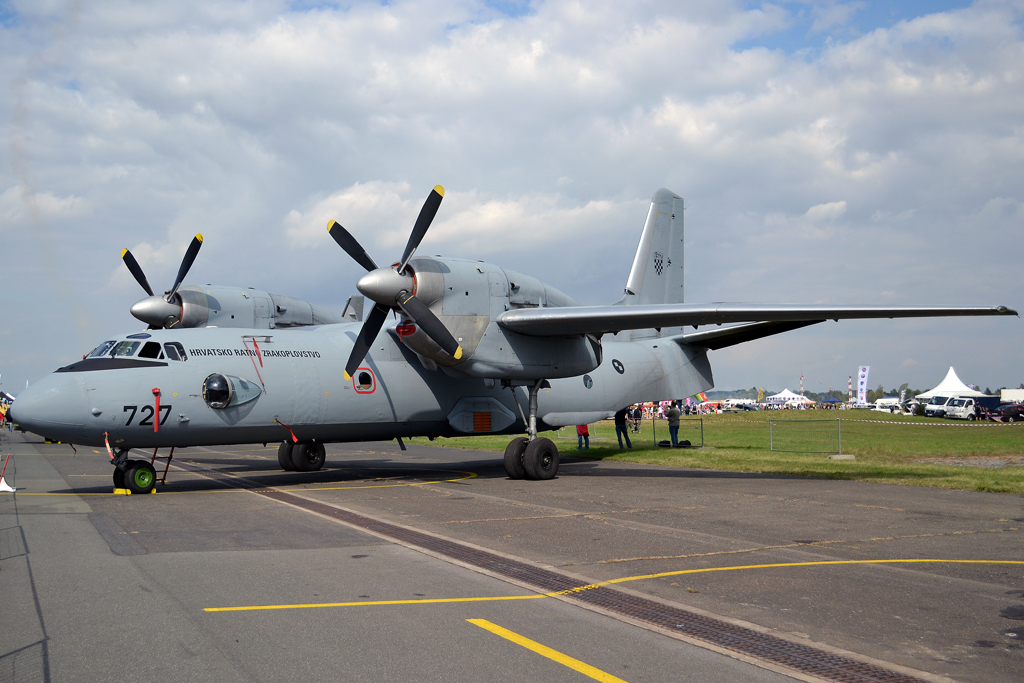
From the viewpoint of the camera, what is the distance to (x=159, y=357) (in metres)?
→ 15.2

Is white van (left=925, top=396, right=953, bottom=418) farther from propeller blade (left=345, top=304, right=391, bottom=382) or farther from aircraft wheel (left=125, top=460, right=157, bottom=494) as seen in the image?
aircraft wheel (left=125, top=460, right=157, bottom=494)

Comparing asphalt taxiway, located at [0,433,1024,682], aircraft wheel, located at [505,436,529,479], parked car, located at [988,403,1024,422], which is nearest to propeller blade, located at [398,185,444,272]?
aircraft wheel, located at [505,436,529,479]

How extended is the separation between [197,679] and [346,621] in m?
1.48

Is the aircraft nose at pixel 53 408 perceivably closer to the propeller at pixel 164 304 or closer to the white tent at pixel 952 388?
the propeller at pixel 164 304

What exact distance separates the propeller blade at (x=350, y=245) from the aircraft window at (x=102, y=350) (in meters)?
5.28

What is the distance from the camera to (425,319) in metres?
16.4

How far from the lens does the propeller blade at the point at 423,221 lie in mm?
16797

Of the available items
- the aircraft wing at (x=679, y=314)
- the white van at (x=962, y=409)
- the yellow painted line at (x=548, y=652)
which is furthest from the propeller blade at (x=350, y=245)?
the white van at (x=962, y=409)

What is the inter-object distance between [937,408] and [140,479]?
6306 cm

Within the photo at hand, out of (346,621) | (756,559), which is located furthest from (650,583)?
(346,621)

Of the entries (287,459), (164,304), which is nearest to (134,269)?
(164,304)

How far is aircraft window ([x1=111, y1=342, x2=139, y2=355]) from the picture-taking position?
1505cm

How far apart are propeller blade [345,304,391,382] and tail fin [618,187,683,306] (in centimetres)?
978

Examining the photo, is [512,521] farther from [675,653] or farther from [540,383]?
[540,383]
